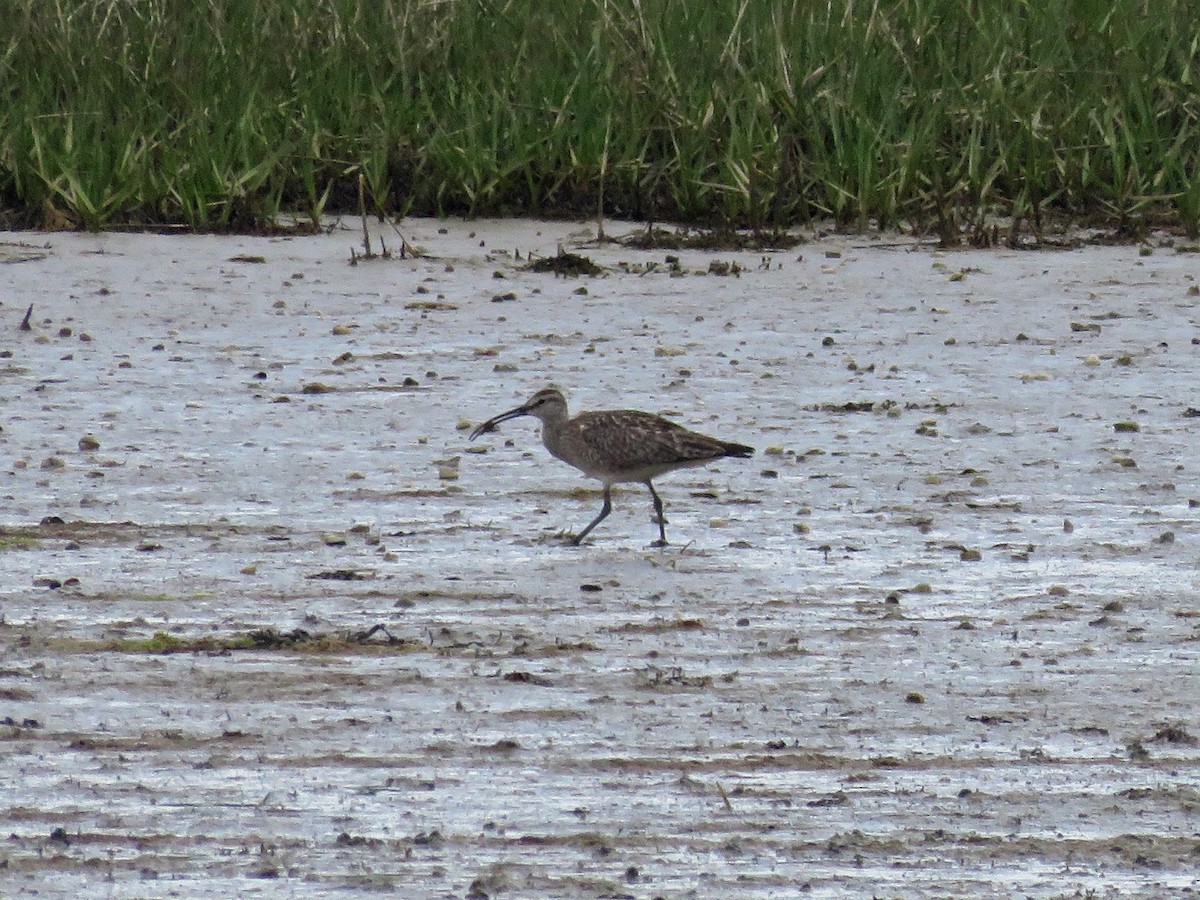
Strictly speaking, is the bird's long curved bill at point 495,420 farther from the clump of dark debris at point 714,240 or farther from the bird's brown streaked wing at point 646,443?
the clump of dark debris at point 714,240

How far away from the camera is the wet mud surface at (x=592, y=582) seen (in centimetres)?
463

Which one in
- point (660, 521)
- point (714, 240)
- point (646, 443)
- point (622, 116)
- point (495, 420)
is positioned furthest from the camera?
point (622, 116)

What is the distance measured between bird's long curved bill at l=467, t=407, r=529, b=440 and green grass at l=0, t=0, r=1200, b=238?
4.18 meters

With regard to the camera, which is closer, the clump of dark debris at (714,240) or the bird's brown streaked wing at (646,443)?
the bird's brown streaked wing at (646,443)

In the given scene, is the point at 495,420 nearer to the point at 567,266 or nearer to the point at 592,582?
the point at 592,582

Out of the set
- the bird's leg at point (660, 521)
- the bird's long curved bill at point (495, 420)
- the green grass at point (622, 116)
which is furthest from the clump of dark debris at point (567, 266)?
the bird's leg at point (660, 521)

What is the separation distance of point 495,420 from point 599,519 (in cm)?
100

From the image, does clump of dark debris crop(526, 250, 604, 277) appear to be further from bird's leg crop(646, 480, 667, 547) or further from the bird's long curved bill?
bird's leg crop(646, 480, 667, 547)

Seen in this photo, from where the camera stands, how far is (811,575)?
6.93 metres

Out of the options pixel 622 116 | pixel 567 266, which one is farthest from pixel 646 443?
pixel 622 116

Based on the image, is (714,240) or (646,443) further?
(714,240)

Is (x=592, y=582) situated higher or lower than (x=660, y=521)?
higher

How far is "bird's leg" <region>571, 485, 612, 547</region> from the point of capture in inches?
294

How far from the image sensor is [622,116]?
43.0 feet
